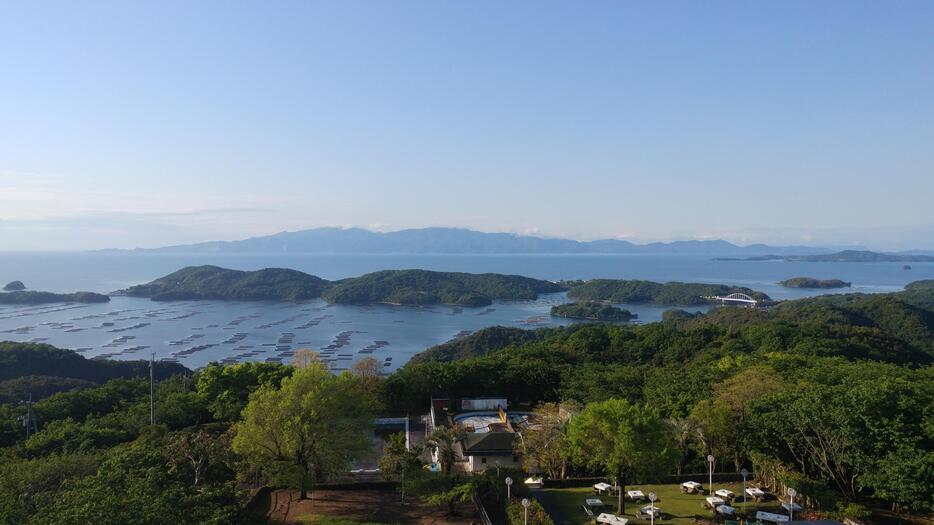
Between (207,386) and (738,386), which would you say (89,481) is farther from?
(738,386)

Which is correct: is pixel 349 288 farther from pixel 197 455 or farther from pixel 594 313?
pixel 197 455

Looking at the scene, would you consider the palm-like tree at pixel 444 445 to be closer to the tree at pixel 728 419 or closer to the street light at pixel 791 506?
the tree at pixel 728 419

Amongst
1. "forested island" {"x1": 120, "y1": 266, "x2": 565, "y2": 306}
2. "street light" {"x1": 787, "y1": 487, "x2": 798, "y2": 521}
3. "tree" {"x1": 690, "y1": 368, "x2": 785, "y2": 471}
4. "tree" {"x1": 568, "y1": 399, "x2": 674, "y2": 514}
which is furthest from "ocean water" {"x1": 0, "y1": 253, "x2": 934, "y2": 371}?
"street light" {"x1": 787, "y1": 487, "x2": 798, "y2": 521}

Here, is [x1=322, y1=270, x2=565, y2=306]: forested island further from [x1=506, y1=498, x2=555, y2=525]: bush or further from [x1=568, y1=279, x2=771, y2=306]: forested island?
[x1=506, y1=498, x2=555, y2=525]: bush

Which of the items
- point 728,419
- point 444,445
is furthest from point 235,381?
point 728,419

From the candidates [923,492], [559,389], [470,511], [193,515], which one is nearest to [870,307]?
[559,389]

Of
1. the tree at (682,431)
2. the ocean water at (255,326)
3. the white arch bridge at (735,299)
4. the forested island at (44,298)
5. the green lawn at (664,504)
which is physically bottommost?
the ocean water at (255,326)

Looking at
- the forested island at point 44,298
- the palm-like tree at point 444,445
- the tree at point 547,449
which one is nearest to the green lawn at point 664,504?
the tree at point 547,449
